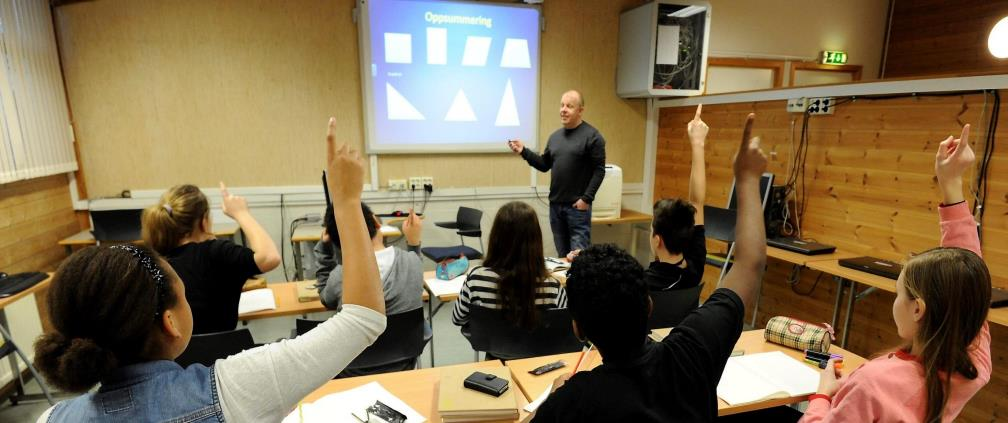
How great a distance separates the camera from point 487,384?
4.83ft

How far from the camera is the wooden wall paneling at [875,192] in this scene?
2627 millimetres

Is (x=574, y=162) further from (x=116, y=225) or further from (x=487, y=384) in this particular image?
(x=116, y=225)

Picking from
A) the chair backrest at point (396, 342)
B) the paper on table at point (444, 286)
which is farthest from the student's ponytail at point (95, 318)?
the paper on table at point (444, 286)

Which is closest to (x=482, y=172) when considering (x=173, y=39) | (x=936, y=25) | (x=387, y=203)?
(x=387, y=203)

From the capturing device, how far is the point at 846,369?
5.94 ft

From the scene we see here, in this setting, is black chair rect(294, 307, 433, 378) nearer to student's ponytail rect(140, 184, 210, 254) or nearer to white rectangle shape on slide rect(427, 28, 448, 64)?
student's ponytail rect(140, 184, 210, 254)

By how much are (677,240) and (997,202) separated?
1.92 m

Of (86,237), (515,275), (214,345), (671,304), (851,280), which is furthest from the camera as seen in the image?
(86,237)

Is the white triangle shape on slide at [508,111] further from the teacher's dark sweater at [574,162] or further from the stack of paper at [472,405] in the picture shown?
the stack of paper at [472,405]

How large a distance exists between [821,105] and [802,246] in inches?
39.7

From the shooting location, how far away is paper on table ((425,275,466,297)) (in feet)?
8.58

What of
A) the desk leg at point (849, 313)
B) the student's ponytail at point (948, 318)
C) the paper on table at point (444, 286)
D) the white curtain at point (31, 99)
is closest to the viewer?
the student's ponytail at point (948, 318)

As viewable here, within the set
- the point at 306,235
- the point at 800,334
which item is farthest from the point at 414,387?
the point at 306,235

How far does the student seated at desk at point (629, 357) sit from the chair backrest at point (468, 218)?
11.8ft
